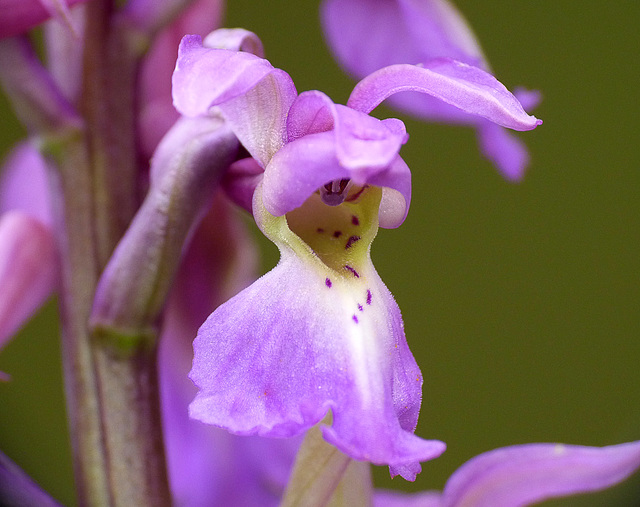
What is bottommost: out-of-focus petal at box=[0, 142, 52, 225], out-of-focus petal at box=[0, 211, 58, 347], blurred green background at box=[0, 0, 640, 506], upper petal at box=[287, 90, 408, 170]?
blurred green background at box=[0, 0, 640, 506]

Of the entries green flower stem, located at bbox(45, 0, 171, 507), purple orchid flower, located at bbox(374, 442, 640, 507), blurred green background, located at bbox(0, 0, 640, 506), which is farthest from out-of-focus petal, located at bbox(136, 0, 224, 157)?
blurred green background, located at bbox(0, 0, 640, 506)

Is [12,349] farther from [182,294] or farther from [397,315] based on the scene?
[397,315]

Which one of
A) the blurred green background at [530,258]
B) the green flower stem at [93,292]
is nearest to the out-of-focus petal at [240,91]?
the green flower stem at [93,292]

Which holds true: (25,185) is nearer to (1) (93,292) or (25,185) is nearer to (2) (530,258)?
(1) (93,292)

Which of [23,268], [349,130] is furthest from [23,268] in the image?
[349,130]

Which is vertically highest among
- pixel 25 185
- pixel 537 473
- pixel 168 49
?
pixel 168 49

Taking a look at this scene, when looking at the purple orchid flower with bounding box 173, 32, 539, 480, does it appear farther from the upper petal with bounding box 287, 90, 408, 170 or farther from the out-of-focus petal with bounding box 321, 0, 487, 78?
the out-of-focus petal with bounding box 321, 0, 487, 78

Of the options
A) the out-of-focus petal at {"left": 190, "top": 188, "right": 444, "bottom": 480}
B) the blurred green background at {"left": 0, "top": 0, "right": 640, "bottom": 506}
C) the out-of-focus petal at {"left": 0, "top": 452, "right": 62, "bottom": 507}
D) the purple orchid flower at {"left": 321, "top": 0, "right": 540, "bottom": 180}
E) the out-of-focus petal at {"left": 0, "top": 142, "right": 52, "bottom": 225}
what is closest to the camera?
the out-of-focus petal at {"left": 190, "top": 188, "right": 444, "bottom": 480}
